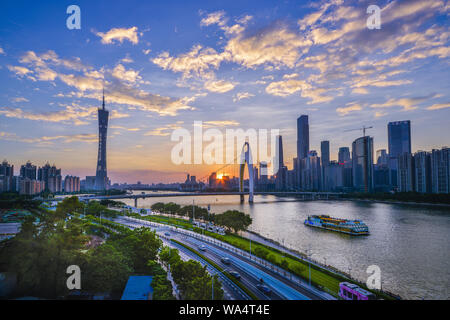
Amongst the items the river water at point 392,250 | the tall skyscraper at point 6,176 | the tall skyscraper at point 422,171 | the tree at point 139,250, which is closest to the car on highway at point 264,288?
the tree at point 139,250

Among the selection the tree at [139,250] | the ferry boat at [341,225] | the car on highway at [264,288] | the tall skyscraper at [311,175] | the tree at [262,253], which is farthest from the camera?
the tall skyscraper at [311,175]

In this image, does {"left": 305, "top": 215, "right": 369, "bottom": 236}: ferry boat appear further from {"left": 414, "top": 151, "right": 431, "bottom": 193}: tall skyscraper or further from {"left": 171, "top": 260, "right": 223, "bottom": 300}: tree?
{"left": 414, "top": 151, "right": 431, "bottom": 193}: tall skyscraper

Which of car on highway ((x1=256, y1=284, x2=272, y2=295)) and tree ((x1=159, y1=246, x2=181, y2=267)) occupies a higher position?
tree ((x1=159, y1=246, x2=181, y2=267))

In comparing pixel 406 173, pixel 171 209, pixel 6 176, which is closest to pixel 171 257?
pixel 171 209

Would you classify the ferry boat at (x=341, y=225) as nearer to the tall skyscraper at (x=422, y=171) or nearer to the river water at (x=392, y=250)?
the river water at (x=392, y=250)

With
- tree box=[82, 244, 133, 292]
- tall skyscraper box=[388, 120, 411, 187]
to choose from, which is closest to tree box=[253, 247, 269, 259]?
tree box=[82, 244, 133, 292]
